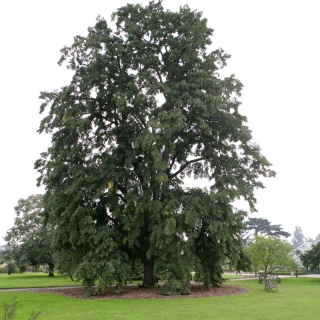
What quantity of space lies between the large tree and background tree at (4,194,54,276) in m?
21.9

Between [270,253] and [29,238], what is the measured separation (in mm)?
30015

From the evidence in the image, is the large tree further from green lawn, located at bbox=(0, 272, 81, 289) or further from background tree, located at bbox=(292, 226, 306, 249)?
background tree, located at bbox=(292, 226, 306, 249)

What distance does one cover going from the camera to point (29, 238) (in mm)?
45906

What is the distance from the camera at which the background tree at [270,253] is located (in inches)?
1421

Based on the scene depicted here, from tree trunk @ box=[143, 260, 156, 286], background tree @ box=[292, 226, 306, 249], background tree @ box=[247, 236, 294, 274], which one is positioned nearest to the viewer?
tree trunk @ box=[143, 260, 156, 286]

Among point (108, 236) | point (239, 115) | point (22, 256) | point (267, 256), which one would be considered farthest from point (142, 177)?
point (22, 256)

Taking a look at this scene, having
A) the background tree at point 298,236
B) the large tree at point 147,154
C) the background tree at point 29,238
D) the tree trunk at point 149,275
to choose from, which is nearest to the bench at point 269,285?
the large tree at point 147,154

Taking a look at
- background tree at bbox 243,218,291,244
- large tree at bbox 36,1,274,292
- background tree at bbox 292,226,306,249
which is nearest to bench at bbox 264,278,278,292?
large tree at bbox 36,1,274,292

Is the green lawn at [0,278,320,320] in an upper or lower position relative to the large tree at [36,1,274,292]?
lower

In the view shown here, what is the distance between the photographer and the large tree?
20.0m

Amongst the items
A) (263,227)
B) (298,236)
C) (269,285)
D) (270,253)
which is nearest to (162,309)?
(269,285)

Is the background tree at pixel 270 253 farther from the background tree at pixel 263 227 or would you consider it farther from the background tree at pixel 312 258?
the background tree at pixel 263 227

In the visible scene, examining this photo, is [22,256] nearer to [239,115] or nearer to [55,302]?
[55,302]

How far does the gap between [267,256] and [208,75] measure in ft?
72.3
